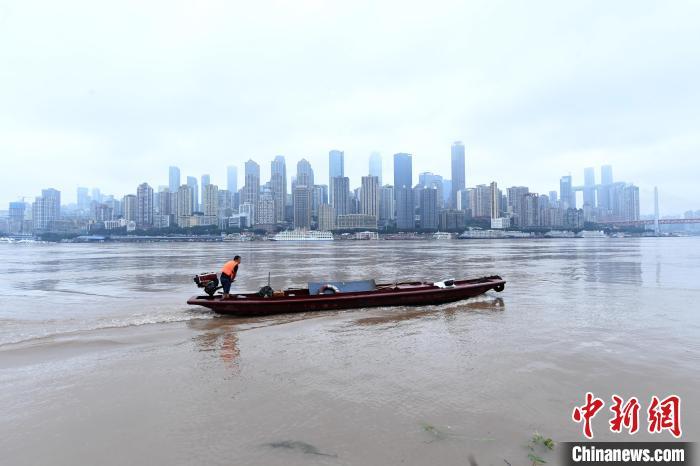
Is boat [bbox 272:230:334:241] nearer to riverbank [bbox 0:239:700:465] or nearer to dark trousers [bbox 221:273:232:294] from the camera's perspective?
riverbank [bbox 0:239:700:465]

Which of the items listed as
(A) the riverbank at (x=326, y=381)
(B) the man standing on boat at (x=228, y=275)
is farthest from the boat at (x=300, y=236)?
(B) the man standing on boat at (x=228, y=275)

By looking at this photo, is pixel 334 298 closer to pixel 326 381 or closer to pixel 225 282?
pixel 225 282

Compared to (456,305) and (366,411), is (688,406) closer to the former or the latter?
(366,411)

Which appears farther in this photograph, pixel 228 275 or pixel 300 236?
pixel 300 236

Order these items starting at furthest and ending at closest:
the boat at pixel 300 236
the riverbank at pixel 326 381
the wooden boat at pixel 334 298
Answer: the boat at pixel 300 236, the wooden boat at pixel 334 298, the riverbank at pixel 326 381

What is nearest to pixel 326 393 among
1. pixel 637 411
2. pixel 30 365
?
pixel 637 411

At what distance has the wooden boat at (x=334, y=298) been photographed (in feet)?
45.0

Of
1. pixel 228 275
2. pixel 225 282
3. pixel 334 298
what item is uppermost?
pixel 228 275

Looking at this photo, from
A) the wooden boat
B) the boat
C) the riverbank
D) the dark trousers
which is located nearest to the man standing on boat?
the dark trousers

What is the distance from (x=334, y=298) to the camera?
574 inches

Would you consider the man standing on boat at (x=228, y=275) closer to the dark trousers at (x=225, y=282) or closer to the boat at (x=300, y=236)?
the dark trousers at (x=225, y=282)

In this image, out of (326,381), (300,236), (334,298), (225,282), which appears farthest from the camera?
(300,236)

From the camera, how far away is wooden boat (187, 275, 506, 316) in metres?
13.7

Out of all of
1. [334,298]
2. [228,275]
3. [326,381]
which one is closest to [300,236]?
[228,275]
